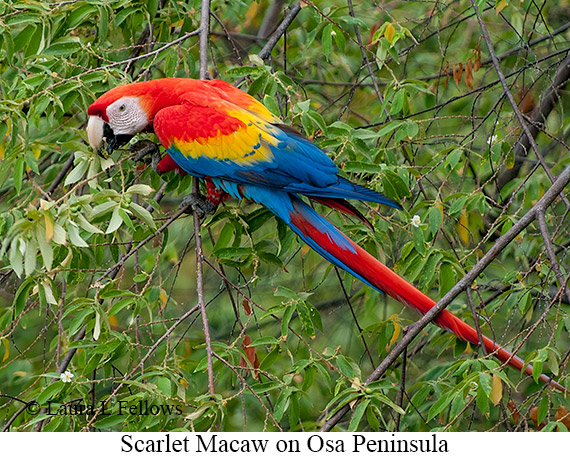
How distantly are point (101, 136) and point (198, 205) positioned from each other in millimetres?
403

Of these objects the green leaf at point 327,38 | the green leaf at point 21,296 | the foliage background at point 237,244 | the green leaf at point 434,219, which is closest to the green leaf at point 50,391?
the foliage background at point 237,244

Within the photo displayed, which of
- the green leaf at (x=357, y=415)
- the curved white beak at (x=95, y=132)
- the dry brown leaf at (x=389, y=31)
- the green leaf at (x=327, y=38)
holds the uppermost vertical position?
the dry brown leaf at (x=389, y=31)

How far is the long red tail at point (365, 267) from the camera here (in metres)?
2.02

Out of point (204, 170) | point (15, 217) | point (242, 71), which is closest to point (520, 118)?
point (242, 71)

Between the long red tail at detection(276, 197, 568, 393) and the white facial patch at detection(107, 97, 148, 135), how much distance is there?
2.09 feet

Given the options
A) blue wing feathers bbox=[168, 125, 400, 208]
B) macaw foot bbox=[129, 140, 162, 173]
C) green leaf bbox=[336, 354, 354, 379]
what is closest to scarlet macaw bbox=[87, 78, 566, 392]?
blue wing feathers bbox=[168, 125, 400, 208]

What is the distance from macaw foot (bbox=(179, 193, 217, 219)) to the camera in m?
2.28

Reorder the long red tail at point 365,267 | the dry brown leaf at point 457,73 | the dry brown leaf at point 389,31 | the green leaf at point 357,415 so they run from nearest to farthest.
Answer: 1. the green leaf at point 357,415
2. the long red tail at point 365,267
3. the dry brown leaf at point 389,31
4. the dry brown leaf at point 457,73

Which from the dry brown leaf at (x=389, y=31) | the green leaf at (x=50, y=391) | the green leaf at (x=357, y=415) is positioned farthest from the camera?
the dry brown leaf at (x=389, y=31)

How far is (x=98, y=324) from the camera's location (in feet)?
5.77

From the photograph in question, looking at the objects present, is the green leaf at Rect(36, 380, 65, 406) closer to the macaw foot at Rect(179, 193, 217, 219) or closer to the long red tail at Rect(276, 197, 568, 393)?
the macaw foot at Rect(179, 193, 217, 219)

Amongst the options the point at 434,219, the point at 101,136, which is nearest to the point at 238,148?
Answer: the point at 101,136

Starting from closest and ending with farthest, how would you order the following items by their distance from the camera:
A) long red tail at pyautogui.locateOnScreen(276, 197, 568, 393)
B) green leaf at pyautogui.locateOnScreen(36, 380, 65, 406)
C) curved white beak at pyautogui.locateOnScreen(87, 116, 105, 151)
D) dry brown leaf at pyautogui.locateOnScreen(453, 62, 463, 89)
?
green leaf at pyautogui.locateOnScreen(36, 380, 65, 406) < long red tail at pyautogui.locateOnScreen(276, 197, 568, 393) < curved white beak at pyautogui.locateOnScreen(87, 116, 105, 151) < dry brown leaf at pyautogui.locateOnScreen(453, 62, 463, 89)

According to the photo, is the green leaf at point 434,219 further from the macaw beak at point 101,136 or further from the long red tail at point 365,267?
the macaw beak at point 101,136
